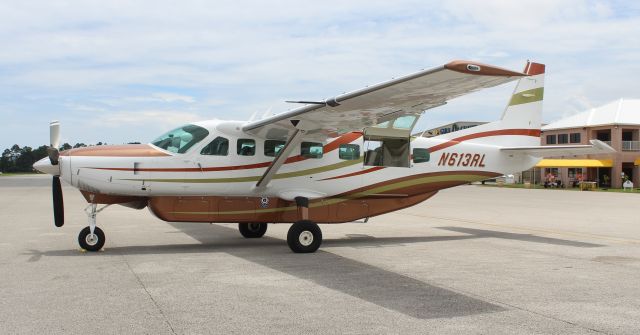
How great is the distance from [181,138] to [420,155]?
214 inches

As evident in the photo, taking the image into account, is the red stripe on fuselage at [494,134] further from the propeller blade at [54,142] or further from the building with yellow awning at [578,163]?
the building with yellow awning at [578,163]

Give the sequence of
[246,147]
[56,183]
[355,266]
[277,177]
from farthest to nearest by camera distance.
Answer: [277,177] < [246,147] < [56,183] < [355,266]

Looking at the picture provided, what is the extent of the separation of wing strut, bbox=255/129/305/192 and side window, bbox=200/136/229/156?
94 centimetres

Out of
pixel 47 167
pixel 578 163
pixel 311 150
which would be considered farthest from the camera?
pixel 578 163

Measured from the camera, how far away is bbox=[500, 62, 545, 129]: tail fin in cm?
1417

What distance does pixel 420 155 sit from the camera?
13.1m

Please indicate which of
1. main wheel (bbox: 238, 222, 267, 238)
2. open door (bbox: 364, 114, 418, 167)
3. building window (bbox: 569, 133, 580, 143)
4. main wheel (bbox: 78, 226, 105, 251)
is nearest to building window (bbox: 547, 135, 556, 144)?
building window (bbox: 569, 133, 580, 143)

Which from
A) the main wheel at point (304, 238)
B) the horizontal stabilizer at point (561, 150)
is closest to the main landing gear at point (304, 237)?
the main wheel at point (304, 238)

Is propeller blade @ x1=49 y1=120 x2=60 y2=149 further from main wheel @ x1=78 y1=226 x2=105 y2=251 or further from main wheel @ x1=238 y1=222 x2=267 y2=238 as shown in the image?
main wheel @ x1=238 y1=222 x2=267 y2=238

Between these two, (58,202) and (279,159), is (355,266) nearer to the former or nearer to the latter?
(279,159)

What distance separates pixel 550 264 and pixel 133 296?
6664 millimetres

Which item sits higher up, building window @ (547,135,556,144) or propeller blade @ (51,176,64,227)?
building window @ (547,135,556,144)

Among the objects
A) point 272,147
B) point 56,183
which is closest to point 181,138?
point 272,147

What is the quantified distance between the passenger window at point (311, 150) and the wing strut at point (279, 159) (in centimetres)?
98
